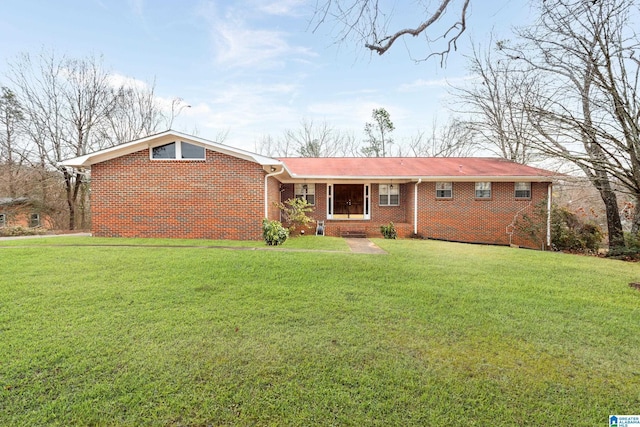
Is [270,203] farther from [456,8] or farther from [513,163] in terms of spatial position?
[513,163]

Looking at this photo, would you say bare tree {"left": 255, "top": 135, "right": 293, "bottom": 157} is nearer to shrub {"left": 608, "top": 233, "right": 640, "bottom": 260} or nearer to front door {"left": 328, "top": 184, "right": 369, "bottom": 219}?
front door {"left": 328, "top": 184, "right": 369, "bottom": 219}

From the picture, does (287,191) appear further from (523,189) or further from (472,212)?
(523,189)

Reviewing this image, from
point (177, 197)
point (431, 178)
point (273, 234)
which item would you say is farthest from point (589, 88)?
point (177, 197)

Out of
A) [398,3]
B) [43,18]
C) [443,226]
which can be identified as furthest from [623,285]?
[43,18]

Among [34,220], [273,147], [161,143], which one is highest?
[273,147]

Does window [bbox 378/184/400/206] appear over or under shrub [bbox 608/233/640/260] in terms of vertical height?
over

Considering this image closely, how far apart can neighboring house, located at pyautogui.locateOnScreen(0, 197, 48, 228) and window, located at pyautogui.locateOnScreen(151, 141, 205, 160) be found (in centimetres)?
1483

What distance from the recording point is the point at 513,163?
16.6 m

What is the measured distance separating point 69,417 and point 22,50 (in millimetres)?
25883

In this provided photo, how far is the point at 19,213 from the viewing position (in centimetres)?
1894

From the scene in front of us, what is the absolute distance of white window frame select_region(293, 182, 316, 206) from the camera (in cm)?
1509

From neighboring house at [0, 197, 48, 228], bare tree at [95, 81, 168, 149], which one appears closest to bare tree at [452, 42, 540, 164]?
bare tree at [95, 81, 168, 149]

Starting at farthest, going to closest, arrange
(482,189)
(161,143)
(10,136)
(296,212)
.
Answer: (10,136)
(482,189)
(296,212)
(161,143)

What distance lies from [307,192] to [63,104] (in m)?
18.8
